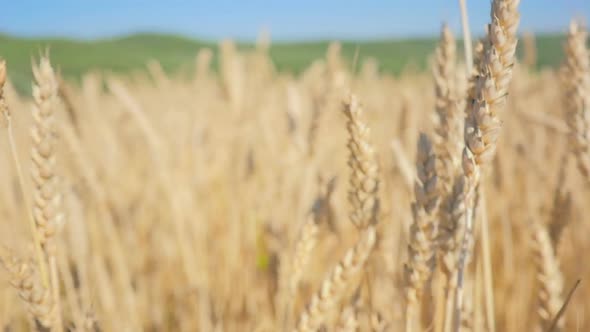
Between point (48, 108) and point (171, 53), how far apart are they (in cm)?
1680

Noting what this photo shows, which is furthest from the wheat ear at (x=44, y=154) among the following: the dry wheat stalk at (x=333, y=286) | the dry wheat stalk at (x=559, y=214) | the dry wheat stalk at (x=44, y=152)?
the dry wheat stalk at (x=559, y=214)

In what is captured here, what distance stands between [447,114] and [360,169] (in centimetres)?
14

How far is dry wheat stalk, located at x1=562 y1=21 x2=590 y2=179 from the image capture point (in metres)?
0.62

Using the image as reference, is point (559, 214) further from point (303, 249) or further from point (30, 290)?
point (30, 290)

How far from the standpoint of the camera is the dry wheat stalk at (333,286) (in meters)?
0.49

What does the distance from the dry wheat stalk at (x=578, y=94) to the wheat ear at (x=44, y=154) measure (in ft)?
1.86

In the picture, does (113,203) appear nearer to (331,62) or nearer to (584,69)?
(331,62)

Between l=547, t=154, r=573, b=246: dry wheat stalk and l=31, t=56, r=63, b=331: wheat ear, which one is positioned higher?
l=31, t=56, r=63, b=331: wheat ear

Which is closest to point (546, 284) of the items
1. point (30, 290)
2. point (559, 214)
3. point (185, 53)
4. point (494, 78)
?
point (559, 214)

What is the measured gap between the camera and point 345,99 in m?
0.52

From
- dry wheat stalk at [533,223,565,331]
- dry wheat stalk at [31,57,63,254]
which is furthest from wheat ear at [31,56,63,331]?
dry wheat stalk at [533,223,565,331]

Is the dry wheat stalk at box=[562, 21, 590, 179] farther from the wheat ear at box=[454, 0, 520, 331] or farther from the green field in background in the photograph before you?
the green field in background

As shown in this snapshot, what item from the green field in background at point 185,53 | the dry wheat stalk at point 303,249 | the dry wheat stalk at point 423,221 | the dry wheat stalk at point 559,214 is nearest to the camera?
the dry wheat stalk at point 423,221

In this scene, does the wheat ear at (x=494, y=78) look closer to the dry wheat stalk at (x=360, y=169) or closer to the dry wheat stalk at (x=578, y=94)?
the dry wheat stalk at (x=360, y=169)
